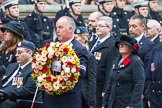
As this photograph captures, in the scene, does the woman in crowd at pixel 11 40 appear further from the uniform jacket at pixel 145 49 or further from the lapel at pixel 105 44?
the uniform jacket at pixel 145 49

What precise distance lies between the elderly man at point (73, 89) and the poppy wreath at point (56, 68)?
155mm

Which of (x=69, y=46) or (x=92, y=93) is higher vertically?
(x=69, y=46)

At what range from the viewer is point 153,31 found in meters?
14.8

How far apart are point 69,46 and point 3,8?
5.96 metres

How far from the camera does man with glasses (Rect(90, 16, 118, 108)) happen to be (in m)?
13.5

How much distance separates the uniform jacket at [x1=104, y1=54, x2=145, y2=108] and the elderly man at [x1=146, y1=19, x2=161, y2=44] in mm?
3038

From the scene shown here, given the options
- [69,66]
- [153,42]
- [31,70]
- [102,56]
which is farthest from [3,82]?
[153,42]

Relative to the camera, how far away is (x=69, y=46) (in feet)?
36.7

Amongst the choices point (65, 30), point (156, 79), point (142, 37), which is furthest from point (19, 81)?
point (142, 37)

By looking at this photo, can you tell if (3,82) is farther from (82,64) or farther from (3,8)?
(3,8)

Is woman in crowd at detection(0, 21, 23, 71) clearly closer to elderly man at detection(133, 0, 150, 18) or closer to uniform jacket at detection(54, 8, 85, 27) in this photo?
uniform jacket at detection(54, 8, 85, 27)

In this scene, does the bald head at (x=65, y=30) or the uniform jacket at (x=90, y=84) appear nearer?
the bald head at (x=65, y=30)

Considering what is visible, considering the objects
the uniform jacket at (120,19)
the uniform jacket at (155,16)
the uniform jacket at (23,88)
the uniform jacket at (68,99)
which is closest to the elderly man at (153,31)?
the uniform jacket at (120,19)

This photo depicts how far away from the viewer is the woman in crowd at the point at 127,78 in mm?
11445
